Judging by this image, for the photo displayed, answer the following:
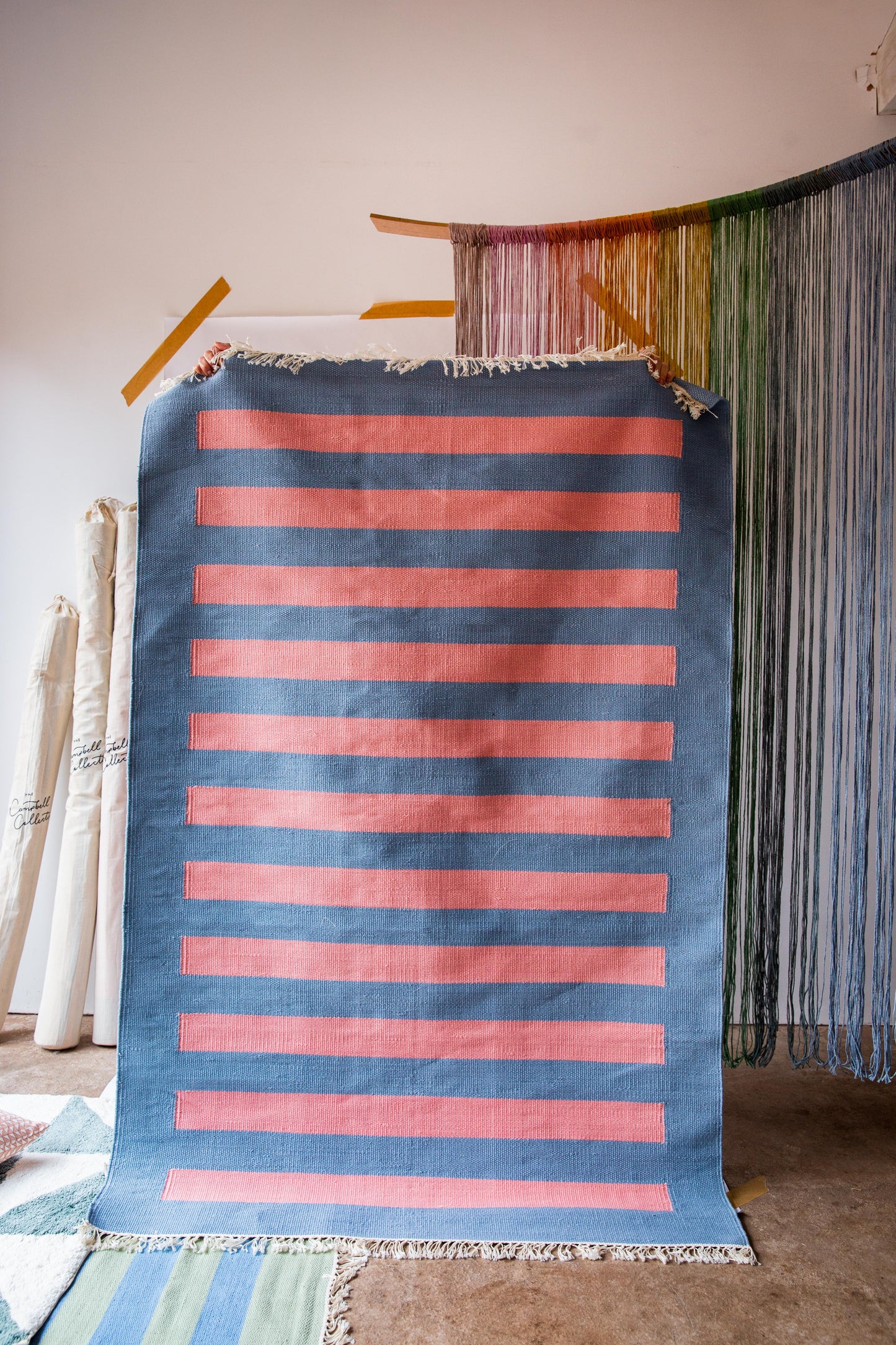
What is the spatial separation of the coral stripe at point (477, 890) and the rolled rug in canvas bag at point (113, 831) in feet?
3.02

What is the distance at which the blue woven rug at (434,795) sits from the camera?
5.48 feet

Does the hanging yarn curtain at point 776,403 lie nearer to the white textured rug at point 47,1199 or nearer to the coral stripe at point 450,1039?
the coral stripe at point 450,1039

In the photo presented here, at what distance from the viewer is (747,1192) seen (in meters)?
1.68

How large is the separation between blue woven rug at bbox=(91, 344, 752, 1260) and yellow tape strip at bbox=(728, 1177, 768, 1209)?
0.20ft

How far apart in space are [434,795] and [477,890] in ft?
0.65

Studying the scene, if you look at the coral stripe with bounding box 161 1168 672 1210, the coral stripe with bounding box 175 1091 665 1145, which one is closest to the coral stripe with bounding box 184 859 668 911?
the coral stripe with bounding box 175 1091 665 1145

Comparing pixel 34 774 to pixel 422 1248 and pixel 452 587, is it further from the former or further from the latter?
pixel 422 1248

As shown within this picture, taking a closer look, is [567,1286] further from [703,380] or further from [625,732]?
[703,380]

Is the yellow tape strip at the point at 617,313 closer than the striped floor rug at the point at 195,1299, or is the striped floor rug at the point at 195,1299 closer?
the striped floor rug at the point at 195,1299

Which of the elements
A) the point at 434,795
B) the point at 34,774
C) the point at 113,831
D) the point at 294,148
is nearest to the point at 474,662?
the point at 434,795

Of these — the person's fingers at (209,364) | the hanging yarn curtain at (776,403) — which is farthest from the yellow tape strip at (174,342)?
the hanging yarn curtain at (776,403)

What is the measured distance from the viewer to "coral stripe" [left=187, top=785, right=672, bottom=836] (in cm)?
169

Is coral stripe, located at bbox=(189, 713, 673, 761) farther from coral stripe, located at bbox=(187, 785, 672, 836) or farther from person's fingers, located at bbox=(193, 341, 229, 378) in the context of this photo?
person's fingers, located at bbox=(193, 341, 229, 378)

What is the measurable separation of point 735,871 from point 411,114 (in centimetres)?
219
